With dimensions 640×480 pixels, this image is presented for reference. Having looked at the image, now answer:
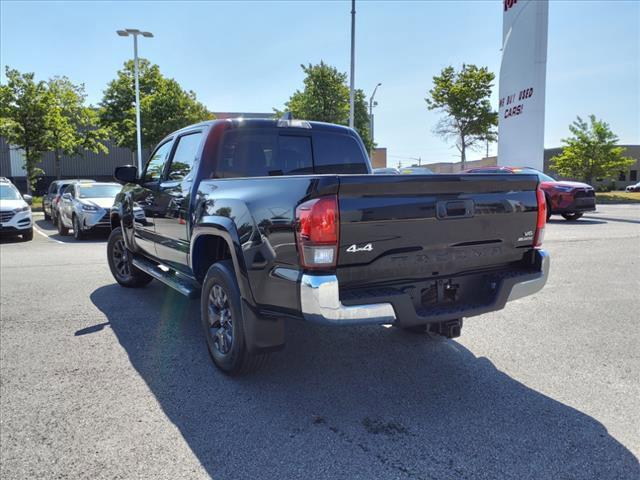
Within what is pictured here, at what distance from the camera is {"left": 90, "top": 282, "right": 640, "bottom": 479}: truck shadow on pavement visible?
2.55 meters

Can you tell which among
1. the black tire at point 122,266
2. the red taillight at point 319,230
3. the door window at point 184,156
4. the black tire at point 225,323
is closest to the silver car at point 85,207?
the black tire at point 122,266

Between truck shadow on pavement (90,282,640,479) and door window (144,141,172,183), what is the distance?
1.77 meters

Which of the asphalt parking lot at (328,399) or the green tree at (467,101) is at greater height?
the green tree at (467,101)

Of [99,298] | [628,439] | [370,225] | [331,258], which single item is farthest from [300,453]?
[99,298]

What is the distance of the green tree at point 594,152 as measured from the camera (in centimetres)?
3262

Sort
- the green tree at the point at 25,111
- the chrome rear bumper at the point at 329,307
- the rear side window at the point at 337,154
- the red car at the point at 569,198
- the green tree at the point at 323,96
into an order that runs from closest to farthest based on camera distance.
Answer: the chrome rear bumper at the point at 329,307, the rear side window at the point at 337,154, the red car at the point at 569,198, the green tree at the point at 25,111, the green tree at the point at 323,96

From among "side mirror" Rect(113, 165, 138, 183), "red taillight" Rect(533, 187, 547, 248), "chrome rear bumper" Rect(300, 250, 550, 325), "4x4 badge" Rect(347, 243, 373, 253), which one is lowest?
"chrome rear bumper" Rect(300, 250, 550, 325)

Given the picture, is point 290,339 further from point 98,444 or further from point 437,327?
point 98,444

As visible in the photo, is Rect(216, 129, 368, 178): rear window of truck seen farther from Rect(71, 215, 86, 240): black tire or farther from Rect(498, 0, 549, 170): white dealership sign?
Rect(498, 0, 549, 170): white dealership sign

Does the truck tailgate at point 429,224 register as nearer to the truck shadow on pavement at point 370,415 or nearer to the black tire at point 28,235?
the truck shadow on pavement at point 370,415

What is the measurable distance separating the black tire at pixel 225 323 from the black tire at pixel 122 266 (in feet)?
9.57

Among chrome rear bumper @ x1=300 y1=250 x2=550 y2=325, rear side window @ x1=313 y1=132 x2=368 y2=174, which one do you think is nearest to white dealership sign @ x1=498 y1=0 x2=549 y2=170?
rear side window @ x1=313 y1=132 x2=368 y2=174

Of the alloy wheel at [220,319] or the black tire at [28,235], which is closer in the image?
the alloy wheel at [220,319]

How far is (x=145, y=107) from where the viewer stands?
33.0m
